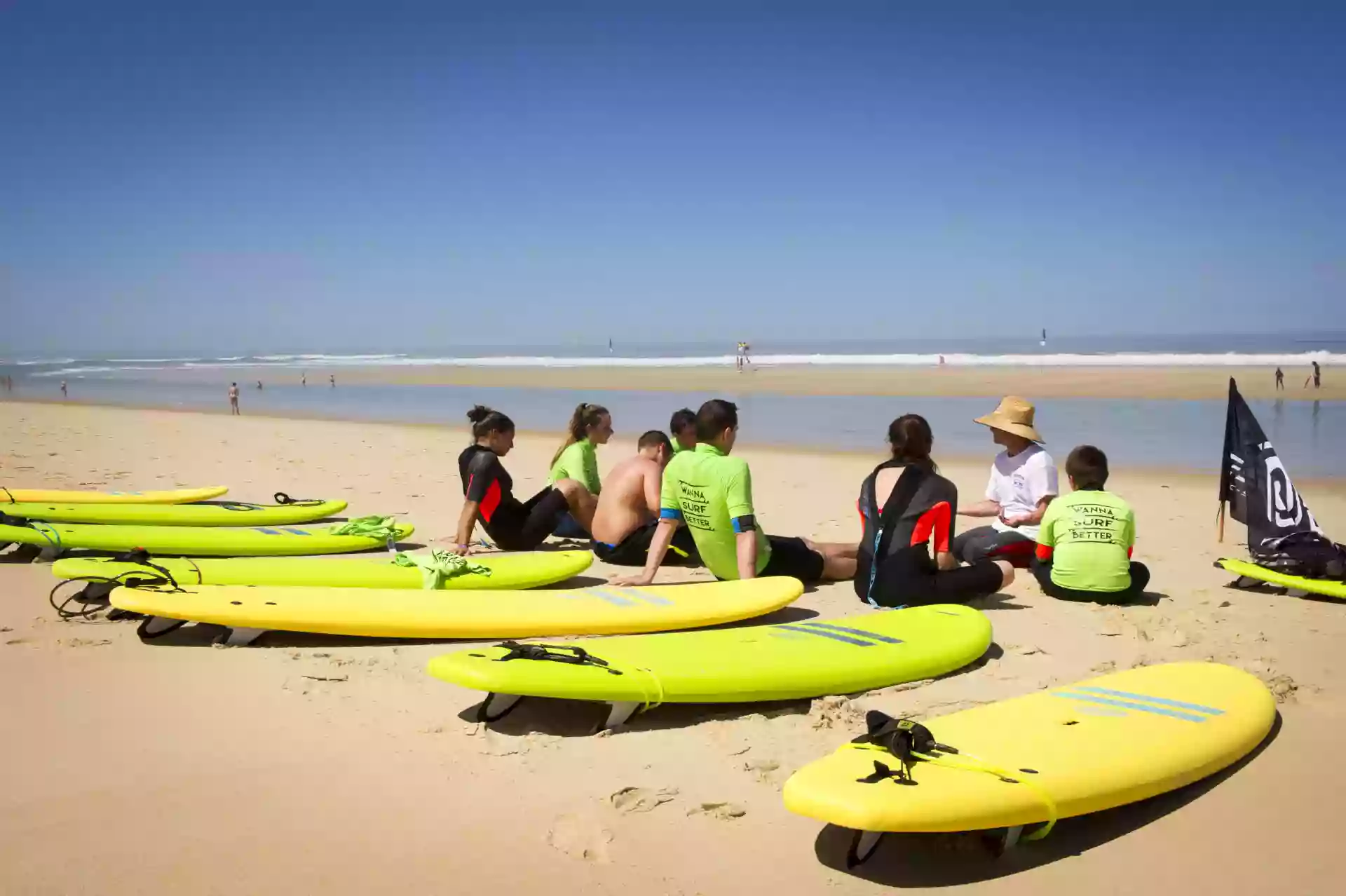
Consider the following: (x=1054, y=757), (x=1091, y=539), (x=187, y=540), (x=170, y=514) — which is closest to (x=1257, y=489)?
(x=1091, y=539)

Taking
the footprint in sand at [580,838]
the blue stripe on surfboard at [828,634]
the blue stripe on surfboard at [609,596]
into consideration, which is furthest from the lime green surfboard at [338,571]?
the footprint in sand at [580,838]

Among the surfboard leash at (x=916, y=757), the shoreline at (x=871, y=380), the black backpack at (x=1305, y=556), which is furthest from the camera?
the shoreline at (x=871, y=380)

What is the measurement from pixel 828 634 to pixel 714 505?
1102 millimetres

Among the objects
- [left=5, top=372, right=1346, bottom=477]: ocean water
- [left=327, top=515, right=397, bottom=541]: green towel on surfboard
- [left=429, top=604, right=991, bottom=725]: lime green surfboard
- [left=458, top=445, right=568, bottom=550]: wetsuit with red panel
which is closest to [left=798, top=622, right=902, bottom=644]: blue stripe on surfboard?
[left=429, top=604, right=991, bottom=725]: lime green surfboard

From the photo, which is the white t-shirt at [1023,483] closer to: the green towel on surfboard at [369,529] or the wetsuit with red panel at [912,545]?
the wetsuit with red panel at [912,545]

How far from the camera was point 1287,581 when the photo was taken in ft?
18.0

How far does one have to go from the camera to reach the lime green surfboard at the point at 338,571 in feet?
16.2

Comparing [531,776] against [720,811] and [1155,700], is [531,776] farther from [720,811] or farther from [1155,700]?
[1155,700]

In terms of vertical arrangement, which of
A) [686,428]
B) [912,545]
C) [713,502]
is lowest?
[912,545]

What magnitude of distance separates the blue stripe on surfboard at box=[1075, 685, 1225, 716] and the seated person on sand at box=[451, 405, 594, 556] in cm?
380

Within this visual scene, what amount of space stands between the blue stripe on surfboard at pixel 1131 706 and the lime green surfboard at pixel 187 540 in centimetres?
494

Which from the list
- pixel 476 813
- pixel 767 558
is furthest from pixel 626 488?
pixel 476 813

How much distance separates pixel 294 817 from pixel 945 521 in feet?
10.8

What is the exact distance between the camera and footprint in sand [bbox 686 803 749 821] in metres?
2.96
